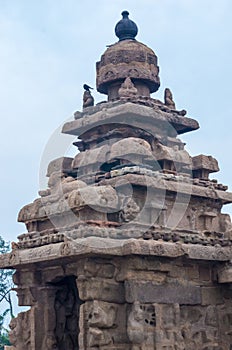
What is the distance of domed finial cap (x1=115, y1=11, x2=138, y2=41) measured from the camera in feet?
46.3

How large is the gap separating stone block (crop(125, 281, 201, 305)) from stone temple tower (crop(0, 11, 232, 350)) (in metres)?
0.02

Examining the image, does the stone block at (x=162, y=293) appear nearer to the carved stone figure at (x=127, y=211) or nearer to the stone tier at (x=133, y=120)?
the carved stone figure at (x=127, y=211)

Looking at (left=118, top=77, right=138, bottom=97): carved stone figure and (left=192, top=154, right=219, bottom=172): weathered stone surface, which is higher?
(left=118, top=77, right=138, bottom=97): carved stone figure

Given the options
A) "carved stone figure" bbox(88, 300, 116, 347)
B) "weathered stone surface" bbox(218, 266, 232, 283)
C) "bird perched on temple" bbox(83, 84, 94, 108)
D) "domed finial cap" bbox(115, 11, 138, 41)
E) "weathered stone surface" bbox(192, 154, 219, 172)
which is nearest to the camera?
"carved stone figure" bbox(88, 300, 116, 347)

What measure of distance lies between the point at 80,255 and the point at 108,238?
0.48m

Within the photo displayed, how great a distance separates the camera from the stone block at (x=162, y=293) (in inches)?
427

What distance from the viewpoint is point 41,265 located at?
1201 cm

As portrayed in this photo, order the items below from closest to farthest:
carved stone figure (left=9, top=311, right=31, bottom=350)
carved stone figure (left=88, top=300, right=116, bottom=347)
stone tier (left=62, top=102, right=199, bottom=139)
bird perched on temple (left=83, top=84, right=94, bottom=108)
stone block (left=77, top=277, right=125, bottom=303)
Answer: carved stone figure (left=88, top=300, right=116, bottom=347) < stone block (left=77, top=277, right=125, bottom=303) < carved stone figure (left=9, top=311, right=31, bottom=350) < stone tier (left=62, top=102, right=199, bottom=139) < bird perched on temple (left=83, top=84, right=94, bottom=108)

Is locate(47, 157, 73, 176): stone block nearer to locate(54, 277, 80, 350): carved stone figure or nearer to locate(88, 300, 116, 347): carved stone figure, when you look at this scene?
locate(54, 277, 80, 350): carved stone figure

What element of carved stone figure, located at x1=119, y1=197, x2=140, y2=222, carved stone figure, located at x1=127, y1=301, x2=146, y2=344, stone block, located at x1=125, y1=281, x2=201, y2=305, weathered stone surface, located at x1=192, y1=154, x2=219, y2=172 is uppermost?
weathered stone surface, located at x1=192, y1=154, x2=219, y2=172

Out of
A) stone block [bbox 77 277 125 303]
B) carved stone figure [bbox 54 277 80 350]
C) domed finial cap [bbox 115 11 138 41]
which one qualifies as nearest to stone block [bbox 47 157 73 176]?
carved stone figure [bbox 54 277 80 350]

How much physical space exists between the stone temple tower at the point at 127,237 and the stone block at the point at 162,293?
2 cm

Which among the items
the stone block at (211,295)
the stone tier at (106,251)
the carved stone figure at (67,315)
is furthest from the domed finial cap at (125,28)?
the stone block at (211,295)

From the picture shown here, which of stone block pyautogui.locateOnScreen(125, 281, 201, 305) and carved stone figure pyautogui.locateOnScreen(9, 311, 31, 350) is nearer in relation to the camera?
stone block pyautogui.locateOnScreen(125, 281, 201, 305)
